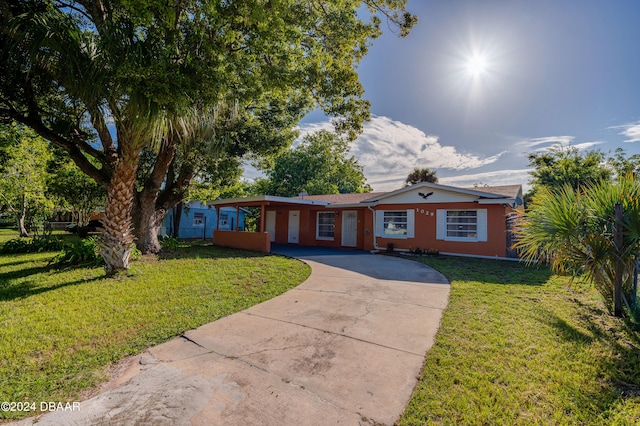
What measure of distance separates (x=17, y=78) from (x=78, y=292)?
5.89 m

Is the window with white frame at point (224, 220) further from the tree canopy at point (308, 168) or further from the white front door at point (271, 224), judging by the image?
the white front door at point (271, 224)

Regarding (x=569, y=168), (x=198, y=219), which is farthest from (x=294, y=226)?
(x=569, y=168)

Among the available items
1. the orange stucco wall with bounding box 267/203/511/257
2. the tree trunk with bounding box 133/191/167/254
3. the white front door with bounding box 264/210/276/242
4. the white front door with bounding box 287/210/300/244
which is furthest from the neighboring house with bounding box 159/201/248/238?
the tree trunk with bounding box 133/191/167/254

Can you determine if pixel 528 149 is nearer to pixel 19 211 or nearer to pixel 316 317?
pixel 316 317

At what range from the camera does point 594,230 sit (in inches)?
195

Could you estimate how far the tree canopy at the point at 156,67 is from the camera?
544 cm

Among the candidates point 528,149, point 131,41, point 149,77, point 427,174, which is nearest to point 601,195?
point 149,77

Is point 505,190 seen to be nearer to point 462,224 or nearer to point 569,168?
point 462,224

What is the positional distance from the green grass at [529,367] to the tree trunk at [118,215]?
25.3 feet

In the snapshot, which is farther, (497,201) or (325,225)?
(325,225)

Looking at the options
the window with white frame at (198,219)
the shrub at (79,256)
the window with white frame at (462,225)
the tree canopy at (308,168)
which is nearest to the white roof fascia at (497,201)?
the window with white frame at (462,225)

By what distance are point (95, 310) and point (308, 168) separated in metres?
25.7

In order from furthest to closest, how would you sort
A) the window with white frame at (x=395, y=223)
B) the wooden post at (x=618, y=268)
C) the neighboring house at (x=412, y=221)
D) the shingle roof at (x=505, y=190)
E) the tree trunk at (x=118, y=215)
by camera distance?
the window with white frame at (x=395, y=223) → the shingle roof at (x=505, y=190) → the neighboring house at (x=412, y=221) → the tree trunk at (x=118, y=215) → the wooden post at (x=618, y=268)

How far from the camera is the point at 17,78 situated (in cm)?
744
